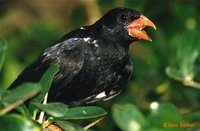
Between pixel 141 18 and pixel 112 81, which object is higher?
pixel 141 18

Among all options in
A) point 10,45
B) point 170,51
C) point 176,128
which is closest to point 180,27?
point 170,51

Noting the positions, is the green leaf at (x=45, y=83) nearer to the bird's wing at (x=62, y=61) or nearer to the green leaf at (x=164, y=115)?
the green leaf at (x=164, y=115)

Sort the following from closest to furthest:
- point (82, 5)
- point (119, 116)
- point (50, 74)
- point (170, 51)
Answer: point (119, 116), point (50, 74), point (170, 51), point (82, 5)

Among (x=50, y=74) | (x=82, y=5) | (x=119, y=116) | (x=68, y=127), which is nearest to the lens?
(x=119, y=116)

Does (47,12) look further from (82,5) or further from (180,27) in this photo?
(180,27)

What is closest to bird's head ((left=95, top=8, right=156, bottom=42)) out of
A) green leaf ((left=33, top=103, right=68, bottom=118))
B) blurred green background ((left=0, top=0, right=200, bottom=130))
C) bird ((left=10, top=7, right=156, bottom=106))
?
bird ((left=10, top=7, right=156, bottom=106))

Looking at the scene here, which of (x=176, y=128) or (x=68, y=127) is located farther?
(x=68, y=127)
